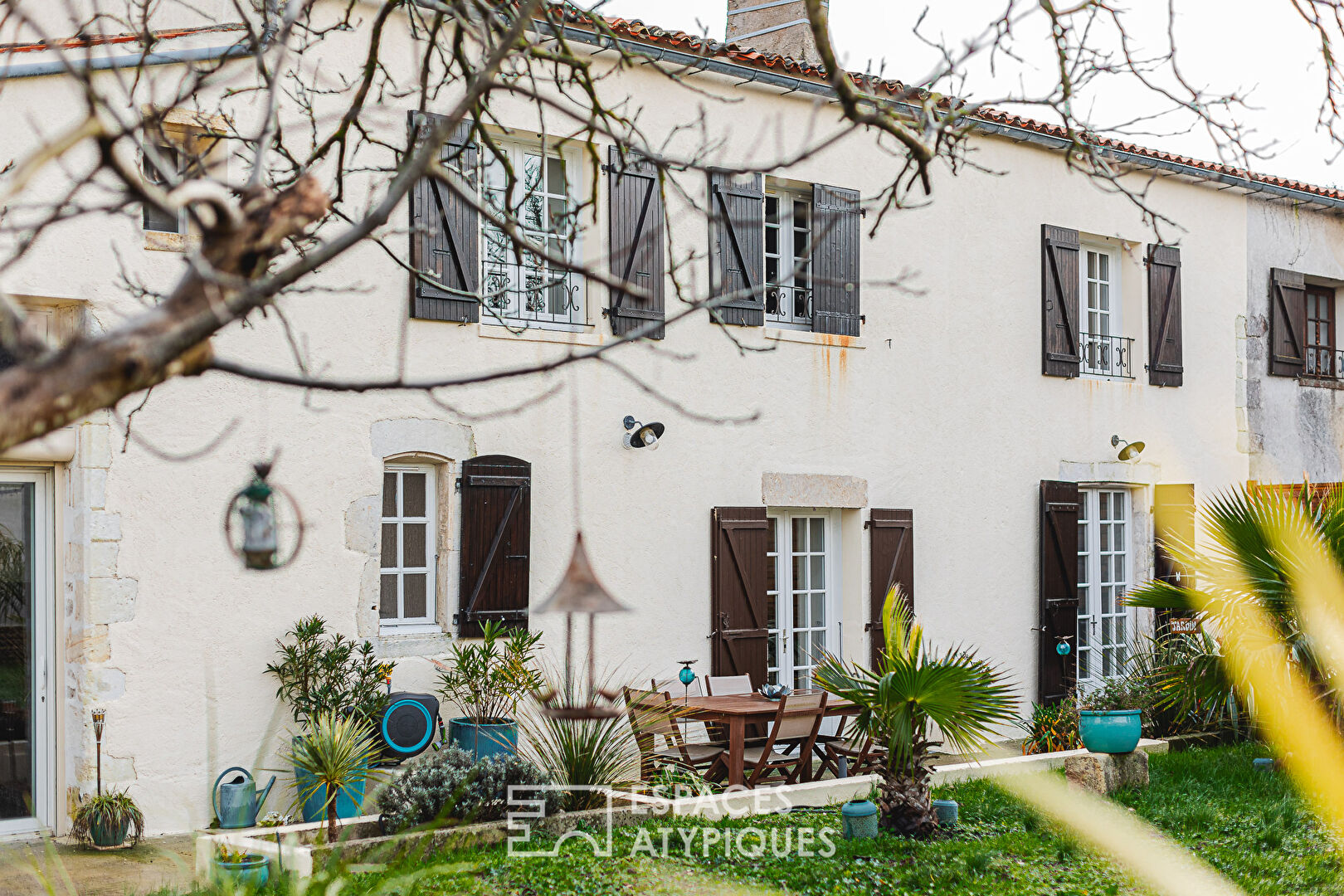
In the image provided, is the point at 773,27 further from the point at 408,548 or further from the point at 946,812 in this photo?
the point at 946,812

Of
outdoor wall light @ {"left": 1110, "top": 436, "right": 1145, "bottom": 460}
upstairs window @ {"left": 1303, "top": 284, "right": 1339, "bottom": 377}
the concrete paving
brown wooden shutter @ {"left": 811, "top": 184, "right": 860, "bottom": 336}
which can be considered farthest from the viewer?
upstairs window @ {"left": 1303, "top": 284, "right": 1339, "bottom": 377}

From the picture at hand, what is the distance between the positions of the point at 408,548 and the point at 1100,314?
22.9 ft

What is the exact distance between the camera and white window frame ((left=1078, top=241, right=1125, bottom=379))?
12047mm

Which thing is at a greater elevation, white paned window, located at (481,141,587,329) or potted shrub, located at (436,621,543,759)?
Answer: white paned window, located at (481,141,587,329)

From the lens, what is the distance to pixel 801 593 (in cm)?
1034

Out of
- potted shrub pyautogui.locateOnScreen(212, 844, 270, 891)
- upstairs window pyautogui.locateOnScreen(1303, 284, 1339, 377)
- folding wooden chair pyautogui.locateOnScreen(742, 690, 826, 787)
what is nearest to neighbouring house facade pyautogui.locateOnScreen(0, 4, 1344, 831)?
upstairs window pyautogui.locateOnScreen(1303, 284, 1339, 377)

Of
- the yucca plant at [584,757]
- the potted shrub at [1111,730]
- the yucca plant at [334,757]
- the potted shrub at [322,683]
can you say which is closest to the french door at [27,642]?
the potted shrub at [322,683]

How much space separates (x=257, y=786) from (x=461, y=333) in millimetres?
2971

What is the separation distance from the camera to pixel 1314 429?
44.8 ft

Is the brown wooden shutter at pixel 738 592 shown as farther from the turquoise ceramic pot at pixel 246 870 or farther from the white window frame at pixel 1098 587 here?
the turquoise ceramic pot at pixel 246 870

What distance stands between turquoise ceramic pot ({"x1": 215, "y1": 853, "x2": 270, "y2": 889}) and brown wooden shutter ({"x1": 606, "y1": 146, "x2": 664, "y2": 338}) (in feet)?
14.1

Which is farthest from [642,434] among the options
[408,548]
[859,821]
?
[859,821]

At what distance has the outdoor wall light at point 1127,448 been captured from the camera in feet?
38.5

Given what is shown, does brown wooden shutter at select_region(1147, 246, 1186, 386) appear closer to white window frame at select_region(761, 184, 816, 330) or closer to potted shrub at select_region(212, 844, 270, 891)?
white window frame at select_region(761, 184, 816, 330)
